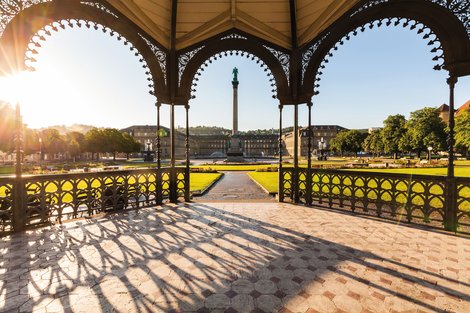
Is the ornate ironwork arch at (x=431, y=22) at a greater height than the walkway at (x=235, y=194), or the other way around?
the ornate ironwork arch at (x=431, y=22)

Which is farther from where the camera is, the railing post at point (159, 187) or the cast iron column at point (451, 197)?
the railing post at point (159, 187)

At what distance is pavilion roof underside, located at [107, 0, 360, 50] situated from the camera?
7035 millimetres

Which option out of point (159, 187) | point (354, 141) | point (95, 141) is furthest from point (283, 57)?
point (354, 141)

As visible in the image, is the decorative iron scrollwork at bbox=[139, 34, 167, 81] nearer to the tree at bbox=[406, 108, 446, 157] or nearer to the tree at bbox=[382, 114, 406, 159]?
the tree at bbox=[406, 108, 446, 157]

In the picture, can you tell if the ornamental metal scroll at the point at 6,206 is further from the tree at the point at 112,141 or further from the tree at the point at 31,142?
the tree at the point at 112,141

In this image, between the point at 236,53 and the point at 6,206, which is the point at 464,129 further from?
the point at 6,206

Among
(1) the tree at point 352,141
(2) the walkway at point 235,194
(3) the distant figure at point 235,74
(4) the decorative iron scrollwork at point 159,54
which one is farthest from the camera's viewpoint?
(1) the tree at point 352,141

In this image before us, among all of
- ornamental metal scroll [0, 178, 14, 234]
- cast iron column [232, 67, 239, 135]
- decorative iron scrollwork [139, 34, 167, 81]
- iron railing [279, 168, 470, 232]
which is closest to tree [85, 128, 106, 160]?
cast iron column [232, 67, 239, 135]

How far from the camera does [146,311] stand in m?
2.81

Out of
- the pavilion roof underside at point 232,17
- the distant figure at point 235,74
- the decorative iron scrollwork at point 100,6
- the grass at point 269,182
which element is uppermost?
the distant figure at point 235,74

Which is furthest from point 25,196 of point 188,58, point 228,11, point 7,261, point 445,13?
point 445,13

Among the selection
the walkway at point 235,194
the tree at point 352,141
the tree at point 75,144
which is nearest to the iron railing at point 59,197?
the walkway at point 235,194

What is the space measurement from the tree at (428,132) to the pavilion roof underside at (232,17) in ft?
158

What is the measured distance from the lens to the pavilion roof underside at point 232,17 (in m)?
7.04
